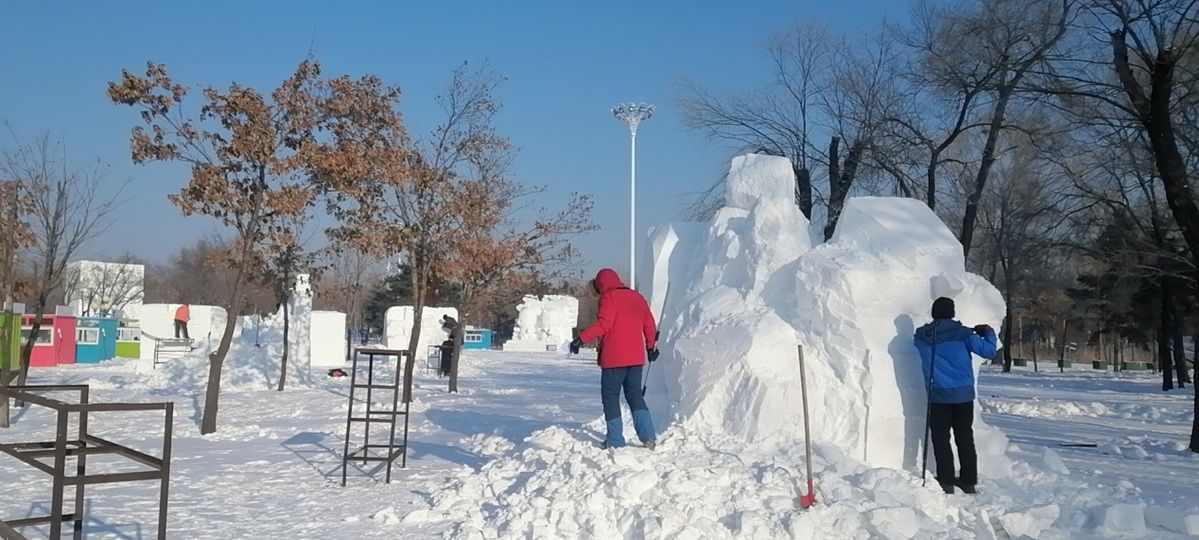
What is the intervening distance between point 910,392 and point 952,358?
78cm

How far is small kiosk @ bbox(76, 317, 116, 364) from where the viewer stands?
32.7 metres

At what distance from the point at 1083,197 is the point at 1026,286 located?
99.5 ft

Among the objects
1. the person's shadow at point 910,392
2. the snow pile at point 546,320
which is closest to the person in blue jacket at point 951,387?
the person's shadow at point 910,392

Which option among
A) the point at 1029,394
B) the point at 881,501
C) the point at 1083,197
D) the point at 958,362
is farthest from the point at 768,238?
the point at 1029,394

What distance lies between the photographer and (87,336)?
33.0 m

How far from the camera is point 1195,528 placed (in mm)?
7082

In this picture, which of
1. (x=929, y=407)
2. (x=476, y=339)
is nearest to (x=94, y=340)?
(x=476, y=339)

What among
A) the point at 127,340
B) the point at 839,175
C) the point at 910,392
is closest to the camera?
the point at 910,392

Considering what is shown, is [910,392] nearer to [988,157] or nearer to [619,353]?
[619,353]

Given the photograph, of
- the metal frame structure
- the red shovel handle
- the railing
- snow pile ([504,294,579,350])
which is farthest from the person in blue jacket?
snow pile ([504,294,579,350])

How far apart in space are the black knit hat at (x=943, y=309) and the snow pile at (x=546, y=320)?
1823 inches

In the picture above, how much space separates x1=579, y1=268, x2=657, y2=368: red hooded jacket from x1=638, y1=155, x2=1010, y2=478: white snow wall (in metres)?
1.10

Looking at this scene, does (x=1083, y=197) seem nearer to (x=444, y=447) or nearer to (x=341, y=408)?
(x=444, y=447)

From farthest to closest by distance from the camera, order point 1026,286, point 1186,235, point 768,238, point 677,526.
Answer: point 1026,286 → point 1186,235 → point 768,238 → point 677,526
